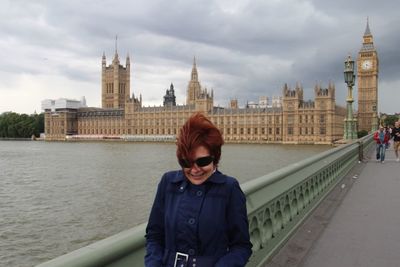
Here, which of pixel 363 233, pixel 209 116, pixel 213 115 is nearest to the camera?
pixel 363 233

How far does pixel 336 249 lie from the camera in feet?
14.4

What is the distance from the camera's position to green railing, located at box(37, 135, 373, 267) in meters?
1.84

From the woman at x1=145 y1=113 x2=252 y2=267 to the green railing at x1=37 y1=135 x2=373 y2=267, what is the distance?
0.41ft

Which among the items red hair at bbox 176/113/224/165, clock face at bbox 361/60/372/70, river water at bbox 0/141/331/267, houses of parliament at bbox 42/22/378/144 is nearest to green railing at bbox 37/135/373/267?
red hair at bbox 176/113/224/165

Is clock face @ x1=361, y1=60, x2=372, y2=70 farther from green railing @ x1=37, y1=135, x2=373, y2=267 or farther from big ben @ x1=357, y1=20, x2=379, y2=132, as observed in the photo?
green railing @ x1=37, y1=135, x2=373, y2=267

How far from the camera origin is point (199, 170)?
78.4 inches

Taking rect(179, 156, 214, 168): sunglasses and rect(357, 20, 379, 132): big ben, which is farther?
rect(357, 20, 379, 132): big ben

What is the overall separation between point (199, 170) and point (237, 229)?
32cm

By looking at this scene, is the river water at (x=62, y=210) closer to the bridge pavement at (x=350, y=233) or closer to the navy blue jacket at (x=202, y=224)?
the bridge pavement at (x=350, y=233)

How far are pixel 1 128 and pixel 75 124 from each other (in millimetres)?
20558

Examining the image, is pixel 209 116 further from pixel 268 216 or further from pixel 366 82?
pixel 268 216

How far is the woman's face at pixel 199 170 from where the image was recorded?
199 cm

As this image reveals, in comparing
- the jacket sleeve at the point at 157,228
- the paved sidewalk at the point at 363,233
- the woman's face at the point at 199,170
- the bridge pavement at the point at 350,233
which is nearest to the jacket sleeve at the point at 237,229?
the woman's face at the point at 199,170

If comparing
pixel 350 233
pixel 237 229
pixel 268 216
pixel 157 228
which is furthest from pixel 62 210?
pixel 237 229
